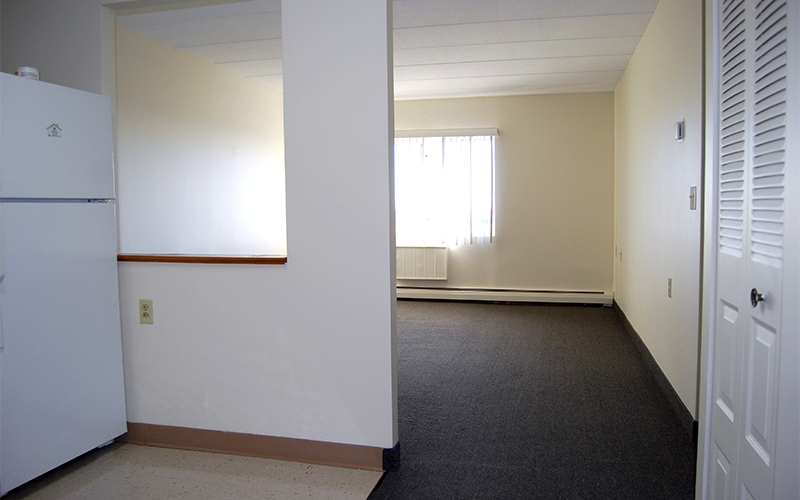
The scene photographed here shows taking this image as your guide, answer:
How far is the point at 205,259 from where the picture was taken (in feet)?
8.38

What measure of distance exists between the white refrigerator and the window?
436 cm

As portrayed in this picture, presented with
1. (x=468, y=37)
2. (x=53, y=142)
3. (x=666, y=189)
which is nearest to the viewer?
(x=53, y=142)

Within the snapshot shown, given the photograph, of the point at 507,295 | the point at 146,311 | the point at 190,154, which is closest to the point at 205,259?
the point at 146,311

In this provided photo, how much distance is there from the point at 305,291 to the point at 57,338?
39.2 inches

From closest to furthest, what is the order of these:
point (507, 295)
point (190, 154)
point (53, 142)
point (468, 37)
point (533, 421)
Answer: point (53, 142), point (533, 421), point (468, 37), point (190, 154), point (507, 295)

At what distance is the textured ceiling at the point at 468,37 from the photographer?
355 centimetres

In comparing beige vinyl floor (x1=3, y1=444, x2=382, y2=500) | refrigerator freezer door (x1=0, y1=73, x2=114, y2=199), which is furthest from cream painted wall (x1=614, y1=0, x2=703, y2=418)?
refrigerator freezer door (x1=0, y1=73, x2=114, y2=199)

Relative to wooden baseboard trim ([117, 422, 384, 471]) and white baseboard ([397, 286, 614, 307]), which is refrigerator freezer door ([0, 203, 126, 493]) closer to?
wooden baseboard trim ([117, 422, 384, 471])

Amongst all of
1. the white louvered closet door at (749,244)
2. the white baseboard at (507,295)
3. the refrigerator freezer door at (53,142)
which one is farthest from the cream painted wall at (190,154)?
the white louvered closet door at (749,244)

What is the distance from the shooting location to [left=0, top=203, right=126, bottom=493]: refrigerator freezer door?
2.15 m

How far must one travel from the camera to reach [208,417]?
2.61 m

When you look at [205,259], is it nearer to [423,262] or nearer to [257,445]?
[257,445]

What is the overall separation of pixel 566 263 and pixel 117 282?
4.90 meters

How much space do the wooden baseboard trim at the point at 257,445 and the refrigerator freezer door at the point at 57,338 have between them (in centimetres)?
14
